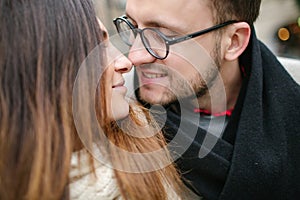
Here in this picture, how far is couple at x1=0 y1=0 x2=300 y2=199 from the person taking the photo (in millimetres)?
903

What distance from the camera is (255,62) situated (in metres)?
1.54

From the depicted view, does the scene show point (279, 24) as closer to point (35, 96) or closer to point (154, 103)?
point (154, 103)

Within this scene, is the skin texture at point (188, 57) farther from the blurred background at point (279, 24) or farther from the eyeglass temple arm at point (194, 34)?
the blurred background at point (279, 24)

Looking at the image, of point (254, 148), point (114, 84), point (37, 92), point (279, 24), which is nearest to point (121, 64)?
point (114, 84)

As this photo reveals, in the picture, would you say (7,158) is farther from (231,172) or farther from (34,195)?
(231,172)

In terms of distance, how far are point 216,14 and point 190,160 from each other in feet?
1.62

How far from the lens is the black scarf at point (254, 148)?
1368mm

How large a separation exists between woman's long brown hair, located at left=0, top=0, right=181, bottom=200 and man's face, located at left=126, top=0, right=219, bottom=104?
51 cm

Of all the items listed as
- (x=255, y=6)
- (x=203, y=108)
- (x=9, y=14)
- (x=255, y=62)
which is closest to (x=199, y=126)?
(x=203, y=108)

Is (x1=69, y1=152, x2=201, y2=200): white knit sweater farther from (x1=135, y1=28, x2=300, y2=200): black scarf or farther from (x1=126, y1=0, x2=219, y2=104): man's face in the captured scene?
(x1=126, y1=0, x2=219, y2=104): man's face

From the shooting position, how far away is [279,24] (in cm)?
520

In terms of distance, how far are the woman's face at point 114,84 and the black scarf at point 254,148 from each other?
352 millimetres

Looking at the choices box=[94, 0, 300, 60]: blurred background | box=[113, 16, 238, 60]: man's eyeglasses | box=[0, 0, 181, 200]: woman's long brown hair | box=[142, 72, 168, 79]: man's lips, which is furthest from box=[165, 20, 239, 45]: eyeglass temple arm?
box=[94, 0, 300, 60]: blurred background

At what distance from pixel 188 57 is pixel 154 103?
19cm
